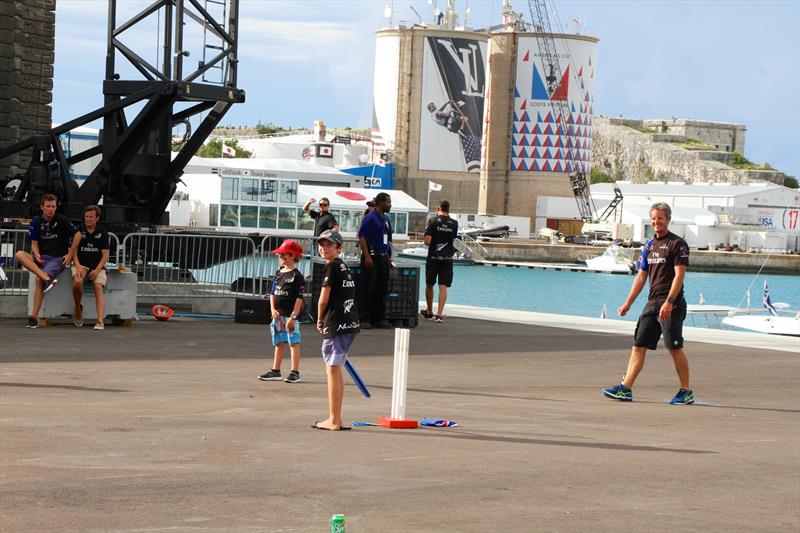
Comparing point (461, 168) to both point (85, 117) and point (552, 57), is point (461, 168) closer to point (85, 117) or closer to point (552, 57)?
point (552, 57)

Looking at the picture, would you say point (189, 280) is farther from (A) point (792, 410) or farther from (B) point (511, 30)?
(B) point (511, 30)

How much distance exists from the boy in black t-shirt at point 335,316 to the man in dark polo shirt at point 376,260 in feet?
26.9

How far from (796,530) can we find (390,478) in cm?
262

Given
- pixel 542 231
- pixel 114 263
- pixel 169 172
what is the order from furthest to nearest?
pixel 542 231 < pixel 169 172 < pixel 114 263

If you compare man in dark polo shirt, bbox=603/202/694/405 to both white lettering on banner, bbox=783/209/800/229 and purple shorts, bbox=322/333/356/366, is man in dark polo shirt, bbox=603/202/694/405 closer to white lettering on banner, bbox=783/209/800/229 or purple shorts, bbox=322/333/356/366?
purple shorts, bbox=322/333/356/366

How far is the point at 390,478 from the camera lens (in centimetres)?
867

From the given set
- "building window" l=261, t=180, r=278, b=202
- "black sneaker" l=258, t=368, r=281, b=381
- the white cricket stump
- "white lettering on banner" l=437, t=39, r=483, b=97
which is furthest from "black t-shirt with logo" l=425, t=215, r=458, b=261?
"white lettering on banner" l=437, t=39, r=483, b=97

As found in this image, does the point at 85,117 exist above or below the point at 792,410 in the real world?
above

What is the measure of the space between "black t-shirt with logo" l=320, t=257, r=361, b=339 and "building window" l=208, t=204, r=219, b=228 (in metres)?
77.4

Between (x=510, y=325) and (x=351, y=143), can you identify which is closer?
(x=510, y=325)

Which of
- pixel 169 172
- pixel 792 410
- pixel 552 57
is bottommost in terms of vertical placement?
pixel 792 410

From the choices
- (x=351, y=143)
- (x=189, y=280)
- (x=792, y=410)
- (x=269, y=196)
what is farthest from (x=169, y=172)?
(x=351, y=143)

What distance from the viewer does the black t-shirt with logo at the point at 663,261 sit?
12.6 metres

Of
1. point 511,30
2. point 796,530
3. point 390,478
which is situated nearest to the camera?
point 796,530
